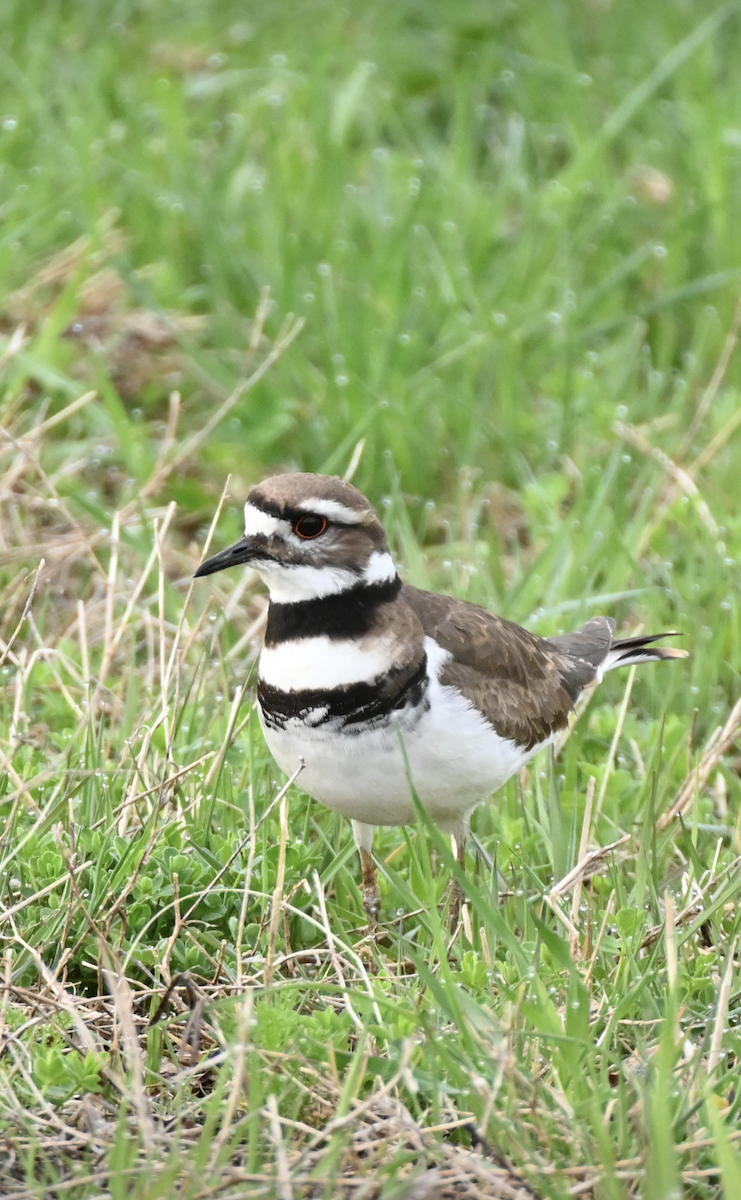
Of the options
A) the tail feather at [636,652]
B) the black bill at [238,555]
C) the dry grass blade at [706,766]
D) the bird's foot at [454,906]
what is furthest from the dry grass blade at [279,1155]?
the tail feather at [636,652]

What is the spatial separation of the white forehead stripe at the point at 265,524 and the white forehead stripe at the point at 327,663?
0.27 m

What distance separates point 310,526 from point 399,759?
23.7 inches

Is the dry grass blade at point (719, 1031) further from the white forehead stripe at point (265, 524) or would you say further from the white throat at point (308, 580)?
the white forehead stripe at point (265, 524)

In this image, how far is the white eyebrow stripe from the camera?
3.68m

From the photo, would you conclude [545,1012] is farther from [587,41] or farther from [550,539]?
[587,41]

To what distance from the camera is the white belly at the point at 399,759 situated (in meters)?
3.56

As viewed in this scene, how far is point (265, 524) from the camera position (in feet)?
12.1

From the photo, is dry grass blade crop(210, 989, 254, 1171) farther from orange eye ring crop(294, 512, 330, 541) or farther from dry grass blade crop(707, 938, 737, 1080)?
orange eye ring crop(294, 512, 330, 541)

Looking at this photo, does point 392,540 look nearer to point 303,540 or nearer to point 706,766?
point 706,766

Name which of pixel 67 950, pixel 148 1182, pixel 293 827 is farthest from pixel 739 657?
pixel 148 1182

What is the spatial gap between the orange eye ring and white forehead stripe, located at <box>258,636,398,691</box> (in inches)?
9.9

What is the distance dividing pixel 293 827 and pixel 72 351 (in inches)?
119

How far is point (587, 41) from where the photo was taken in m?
9.01

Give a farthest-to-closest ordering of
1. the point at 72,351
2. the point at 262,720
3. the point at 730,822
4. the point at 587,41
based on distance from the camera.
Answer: the point at 587,41, the point at 72,351, the point at 730,822, the point at 262,720
